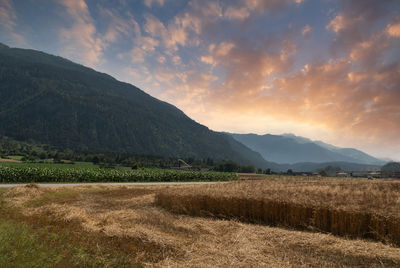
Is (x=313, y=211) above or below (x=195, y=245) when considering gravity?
above

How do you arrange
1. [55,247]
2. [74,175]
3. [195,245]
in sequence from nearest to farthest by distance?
[55,247]
[195,245]
[74,175]

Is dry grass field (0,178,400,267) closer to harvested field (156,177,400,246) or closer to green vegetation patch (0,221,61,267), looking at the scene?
green vegetation patch (0,221,61,267)

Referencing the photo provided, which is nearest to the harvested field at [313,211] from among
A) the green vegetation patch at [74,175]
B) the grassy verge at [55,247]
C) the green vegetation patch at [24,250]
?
the grassy verge at [55,247]

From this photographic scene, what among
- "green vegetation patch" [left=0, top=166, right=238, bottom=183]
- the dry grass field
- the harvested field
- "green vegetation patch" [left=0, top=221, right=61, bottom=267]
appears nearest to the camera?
Result: "green vegetation patch" [left=0, top=221, right=61, bottom=267]

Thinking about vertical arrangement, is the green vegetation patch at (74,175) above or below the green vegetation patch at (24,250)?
below

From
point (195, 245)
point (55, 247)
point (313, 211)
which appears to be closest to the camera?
point (55, 247)

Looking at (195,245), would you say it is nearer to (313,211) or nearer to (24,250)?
(24,250)

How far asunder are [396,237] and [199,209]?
8816 mm

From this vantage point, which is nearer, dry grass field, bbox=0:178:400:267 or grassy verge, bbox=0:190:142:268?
grassy verge, bbox=0:190:142:268

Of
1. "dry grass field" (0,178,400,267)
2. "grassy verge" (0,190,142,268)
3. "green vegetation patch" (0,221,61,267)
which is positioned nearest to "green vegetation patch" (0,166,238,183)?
"dry grass field" (0,178,400,267)

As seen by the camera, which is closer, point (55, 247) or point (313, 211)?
point (55, 247)

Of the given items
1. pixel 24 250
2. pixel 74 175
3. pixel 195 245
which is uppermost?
pixel 195 245

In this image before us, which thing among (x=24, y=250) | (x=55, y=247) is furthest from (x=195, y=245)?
(x=24, y=250)

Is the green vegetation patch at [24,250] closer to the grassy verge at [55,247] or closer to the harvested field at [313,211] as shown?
the grassy verge at [55,247]
